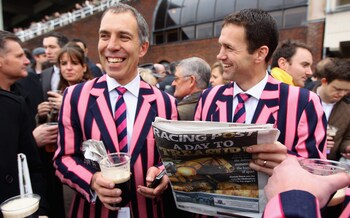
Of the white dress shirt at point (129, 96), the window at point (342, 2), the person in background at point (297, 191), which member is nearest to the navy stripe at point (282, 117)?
the person in background at point (297, 191)

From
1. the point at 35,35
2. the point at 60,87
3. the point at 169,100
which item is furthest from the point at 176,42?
the point at 169,100

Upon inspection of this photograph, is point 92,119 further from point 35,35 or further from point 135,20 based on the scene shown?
point 35,35

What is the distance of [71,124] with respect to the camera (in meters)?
1.70

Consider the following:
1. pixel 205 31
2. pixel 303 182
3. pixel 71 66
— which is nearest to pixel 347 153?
pixel 303 182

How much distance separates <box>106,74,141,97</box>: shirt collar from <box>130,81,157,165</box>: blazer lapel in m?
0.03

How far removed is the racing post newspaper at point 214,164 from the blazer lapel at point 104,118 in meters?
0.42

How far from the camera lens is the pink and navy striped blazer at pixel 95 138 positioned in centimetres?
165

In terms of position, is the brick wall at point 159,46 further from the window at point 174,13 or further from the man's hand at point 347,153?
the man's hand at point 347,153

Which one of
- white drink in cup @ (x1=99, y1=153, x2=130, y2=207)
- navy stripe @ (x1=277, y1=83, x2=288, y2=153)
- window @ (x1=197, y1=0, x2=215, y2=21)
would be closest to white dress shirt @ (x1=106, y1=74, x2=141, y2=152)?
white drink in cup @ (x1=99, y1=153, x2=130, y2=207)

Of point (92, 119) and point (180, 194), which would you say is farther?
point (92, 119)

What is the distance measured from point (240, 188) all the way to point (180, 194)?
1.11 feet

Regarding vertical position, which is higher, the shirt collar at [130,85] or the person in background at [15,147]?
the shirt collar at [130,85]

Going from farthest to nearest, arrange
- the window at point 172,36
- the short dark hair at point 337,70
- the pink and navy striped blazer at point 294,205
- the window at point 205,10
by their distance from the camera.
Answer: the window at point 172,36 < the window at point 205,10 < the short dark hair at point 337,70 < the pink and navy striped blazer at point 294,205

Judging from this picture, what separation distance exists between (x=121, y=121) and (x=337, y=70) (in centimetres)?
245
